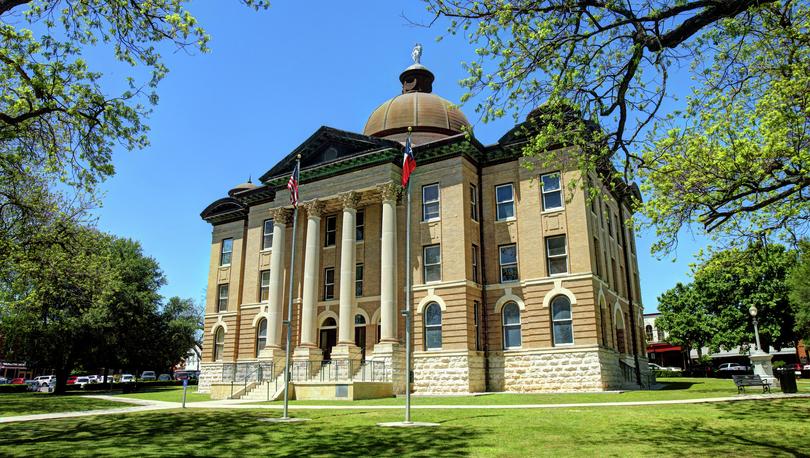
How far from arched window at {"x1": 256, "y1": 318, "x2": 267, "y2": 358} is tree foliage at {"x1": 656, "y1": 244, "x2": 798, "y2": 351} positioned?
39.7 m

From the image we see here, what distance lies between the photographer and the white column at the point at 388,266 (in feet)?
95.5

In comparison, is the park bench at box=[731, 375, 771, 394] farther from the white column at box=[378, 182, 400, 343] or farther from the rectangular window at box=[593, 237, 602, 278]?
the white column at box=[378, 182, 400, 343]

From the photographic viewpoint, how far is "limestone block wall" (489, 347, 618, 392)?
26109 mm

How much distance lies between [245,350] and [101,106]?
24.5 meters

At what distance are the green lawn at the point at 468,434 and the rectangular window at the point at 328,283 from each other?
16363 mm

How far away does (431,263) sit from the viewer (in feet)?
100

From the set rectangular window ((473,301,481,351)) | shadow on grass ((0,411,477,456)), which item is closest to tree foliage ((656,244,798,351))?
rectangular window ((473,301,481,351))

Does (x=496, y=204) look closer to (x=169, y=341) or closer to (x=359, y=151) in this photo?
(x=359, y=151)

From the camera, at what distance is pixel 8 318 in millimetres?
34469

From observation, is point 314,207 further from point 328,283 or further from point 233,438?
point 233,438

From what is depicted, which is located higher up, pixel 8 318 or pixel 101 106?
pixel 101 106

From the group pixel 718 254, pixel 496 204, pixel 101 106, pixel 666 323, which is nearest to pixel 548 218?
pixel 496 204

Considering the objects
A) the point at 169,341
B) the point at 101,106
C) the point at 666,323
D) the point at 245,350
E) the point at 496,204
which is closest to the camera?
the point at 101,106

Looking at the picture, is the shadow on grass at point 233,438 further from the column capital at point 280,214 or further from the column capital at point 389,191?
the column capital at point 280,214
